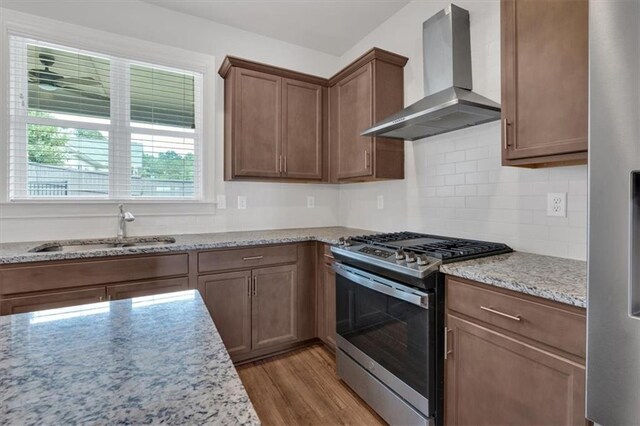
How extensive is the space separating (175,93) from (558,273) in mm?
2935

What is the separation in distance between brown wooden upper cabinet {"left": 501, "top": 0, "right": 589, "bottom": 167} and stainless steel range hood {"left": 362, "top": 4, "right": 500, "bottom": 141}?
0.25m

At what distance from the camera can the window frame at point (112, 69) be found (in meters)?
2.20

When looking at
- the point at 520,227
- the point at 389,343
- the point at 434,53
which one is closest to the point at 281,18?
the point at 434,53

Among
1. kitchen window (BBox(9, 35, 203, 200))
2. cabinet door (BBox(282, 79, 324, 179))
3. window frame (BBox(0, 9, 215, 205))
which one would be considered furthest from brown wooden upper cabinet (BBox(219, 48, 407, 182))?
kitchen window (BBox(9, 35, 203, 200))

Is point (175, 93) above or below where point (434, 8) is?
below

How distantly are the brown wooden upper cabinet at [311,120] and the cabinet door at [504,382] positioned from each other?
1434 millimetres

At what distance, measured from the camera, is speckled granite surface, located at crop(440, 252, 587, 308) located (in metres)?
1.13

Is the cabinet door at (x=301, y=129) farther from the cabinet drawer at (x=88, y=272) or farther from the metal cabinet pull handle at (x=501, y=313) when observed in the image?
the metal cabinet pull handle at (x=501, y=313)

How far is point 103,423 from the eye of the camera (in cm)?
45

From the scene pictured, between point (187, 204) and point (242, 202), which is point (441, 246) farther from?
point (187, 204)

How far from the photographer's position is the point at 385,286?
1.72 metres

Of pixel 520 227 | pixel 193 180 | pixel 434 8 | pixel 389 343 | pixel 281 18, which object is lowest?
pixel 389 343

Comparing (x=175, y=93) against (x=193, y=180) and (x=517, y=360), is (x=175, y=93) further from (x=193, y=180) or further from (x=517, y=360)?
(x=517, y=360)

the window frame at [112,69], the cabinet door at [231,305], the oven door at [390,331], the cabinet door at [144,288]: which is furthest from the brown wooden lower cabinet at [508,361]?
the window frame at [112,69]
